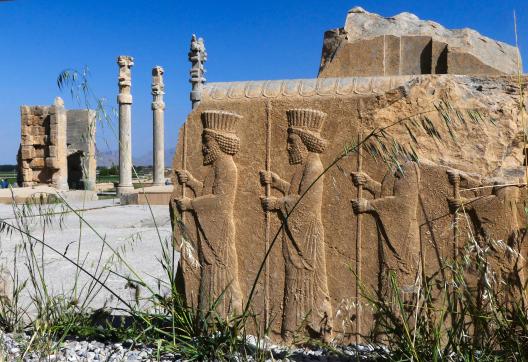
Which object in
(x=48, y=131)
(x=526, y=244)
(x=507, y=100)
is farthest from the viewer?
(x=48, y=131)

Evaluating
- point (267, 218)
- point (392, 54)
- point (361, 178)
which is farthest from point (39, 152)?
point (361, 178)

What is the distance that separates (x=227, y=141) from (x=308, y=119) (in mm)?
545

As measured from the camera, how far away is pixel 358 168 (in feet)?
11.5

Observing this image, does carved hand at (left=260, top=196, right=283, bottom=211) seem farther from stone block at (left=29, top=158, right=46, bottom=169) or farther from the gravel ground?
stone block at (left=29, top=158, right=46, bottom=169)

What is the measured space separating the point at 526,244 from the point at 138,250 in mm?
4868

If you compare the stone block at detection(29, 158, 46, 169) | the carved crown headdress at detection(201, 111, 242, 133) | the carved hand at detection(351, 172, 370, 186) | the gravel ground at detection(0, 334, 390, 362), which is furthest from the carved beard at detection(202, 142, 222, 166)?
the stone block at detection(29, 158, 46, 169)

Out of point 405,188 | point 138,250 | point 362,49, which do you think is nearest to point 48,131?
point 138,250

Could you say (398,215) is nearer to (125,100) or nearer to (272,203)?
(272,203)

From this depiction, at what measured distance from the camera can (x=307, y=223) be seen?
3.58 metres

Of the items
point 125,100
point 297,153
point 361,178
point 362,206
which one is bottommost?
point 362,206

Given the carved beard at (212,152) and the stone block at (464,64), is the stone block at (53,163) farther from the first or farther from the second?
the stone block at (464,64)

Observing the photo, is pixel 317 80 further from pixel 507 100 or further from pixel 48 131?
pixel 48 131

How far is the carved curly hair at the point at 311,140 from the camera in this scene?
11.6 feet

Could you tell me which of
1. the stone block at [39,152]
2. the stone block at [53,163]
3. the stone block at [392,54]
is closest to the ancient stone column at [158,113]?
the stone block at [53,163]
